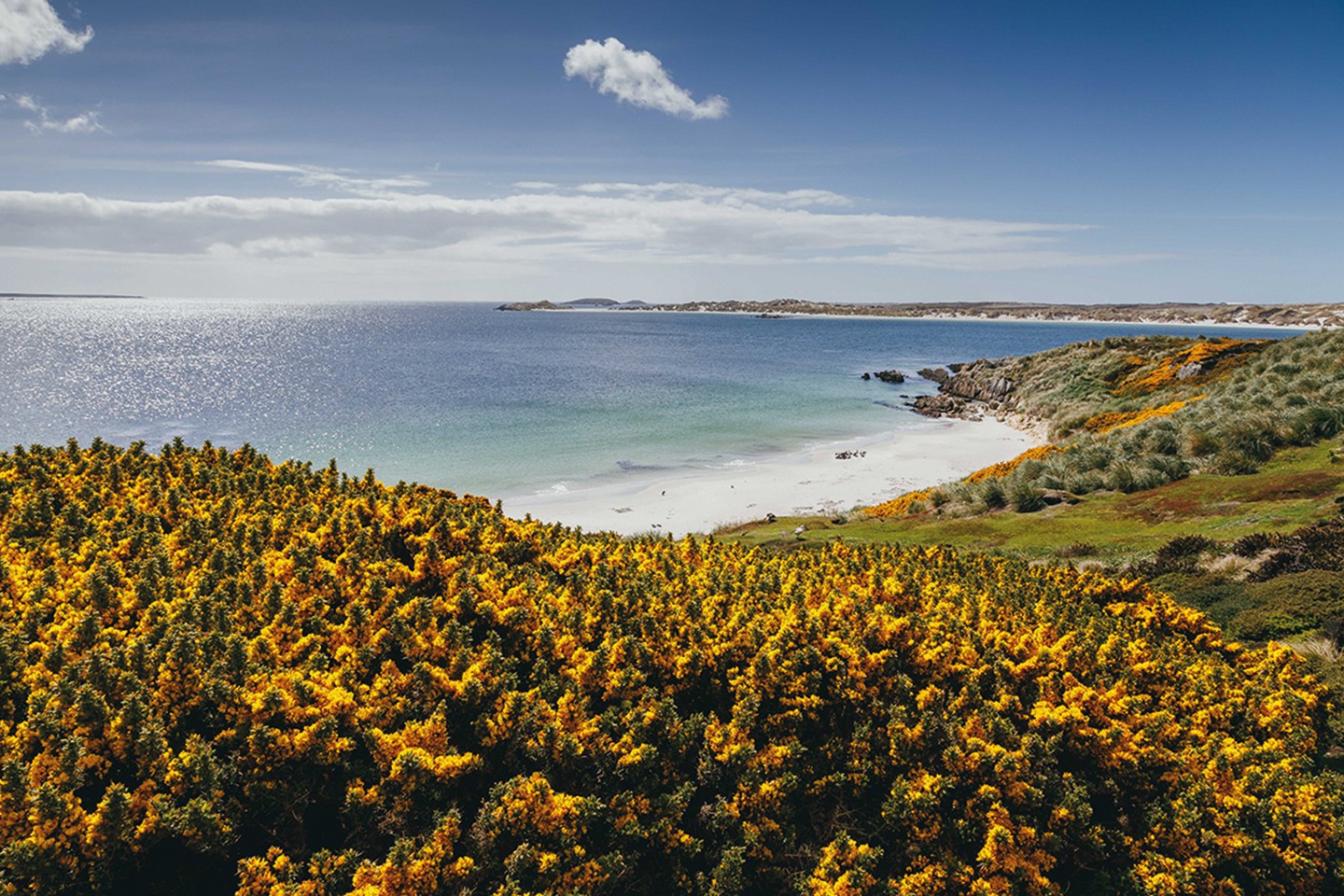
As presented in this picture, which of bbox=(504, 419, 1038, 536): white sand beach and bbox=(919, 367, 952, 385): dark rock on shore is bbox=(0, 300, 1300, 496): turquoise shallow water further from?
bbox=(504, 419, 1038, 536): white sand beach

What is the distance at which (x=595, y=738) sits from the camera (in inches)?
241

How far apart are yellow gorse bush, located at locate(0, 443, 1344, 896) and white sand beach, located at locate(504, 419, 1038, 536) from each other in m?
21.6

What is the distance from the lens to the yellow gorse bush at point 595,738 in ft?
17.3

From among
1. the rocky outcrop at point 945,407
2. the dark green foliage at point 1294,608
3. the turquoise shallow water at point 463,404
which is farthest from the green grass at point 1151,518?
the rocky outcrop at point 945,407

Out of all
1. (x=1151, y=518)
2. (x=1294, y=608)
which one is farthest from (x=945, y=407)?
(x=1294, y=608)

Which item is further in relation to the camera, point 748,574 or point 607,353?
point 607,353

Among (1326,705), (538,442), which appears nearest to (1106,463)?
(1326,705)

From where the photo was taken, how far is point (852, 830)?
612 cm

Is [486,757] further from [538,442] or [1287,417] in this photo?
[538,442]

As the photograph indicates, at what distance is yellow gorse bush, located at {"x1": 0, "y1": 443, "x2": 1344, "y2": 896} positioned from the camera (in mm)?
5270

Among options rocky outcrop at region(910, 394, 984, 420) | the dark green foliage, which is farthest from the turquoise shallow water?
the dark green foliage

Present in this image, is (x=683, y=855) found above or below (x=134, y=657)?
below

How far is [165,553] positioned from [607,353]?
129 m

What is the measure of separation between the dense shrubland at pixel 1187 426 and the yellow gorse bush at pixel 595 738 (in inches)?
672
